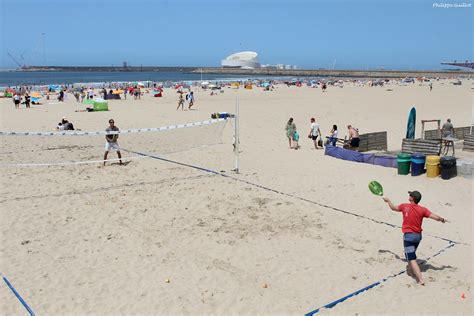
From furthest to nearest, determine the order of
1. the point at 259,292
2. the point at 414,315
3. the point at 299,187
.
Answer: the point at 299,187 < the point at 259,292 < the point at 414,315

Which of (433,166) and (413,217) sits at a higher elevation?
(413,217)

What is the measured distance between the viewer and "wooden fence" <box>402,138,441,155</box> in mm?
12594

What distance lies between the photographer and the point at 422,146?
505 inches

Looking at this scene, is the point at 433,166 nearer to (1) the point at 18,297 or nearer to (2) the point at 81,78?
(1) the point at 18,297

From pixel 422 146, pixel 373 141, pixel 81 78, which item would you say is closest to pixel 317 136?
pixel 373 141

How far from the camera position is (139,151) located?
1500cm

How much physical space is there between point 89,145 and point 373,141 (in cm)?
948

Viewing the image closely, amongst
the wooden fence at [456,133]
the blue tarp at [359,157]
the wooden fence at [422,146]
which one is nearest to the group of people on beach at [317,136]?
the blue tarp at [359,157]

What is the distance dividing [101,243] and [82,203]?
7.52 feet

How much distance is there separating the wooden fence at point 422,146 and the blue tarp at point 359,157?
900mm

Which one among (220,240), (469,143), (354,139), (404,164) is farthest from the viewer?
(469,143)

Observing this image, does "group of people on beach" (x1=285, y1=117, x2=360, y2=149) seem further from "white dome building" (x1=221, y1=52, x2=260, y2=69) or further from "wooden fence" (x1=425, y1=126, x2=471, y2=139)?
"white dome building" (x1=221, y1=52, x2=260, y2=69)

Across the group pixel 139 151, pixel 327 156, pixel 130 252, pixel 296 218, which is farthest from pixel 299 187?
pixel 139 151

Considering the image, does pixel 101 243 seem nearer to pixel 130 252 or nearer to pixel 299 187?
pixel 130 252
